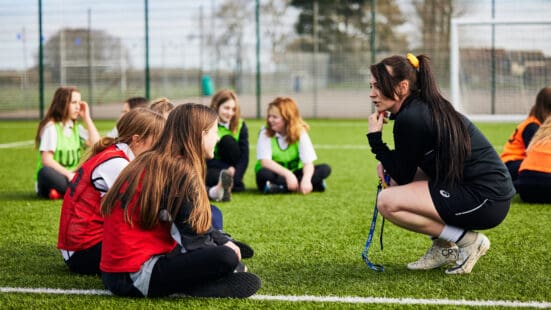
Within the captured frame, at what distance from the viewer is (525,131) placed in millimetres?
7523

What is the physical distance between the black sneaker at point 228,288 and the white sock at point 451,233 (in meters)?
1.23

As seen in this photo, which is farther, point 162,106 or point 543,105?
point 543,105

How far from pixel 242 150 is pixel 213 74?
13.3 metres

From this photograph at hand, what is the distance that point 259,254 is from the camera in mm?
4961

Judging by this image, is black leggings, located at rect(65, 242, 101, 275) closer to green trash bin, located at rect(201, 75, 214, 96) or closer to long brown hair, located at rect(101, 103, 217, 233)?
long brown hair, located at rect(101, 103, 217, 233)

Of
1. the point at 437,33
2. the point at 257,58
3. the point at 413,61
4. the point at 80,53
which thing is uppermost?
the point at 437,33

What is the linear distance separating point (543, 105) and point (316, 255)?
3.60 metres

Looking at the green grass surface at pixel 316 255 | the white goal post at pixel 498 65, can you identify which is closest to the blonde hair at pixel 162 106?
the green grass surface at pixel 316 255

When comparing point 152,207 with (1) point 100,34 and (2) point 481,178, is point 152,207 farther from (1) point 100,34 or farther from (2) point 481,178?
(1) point 100,34

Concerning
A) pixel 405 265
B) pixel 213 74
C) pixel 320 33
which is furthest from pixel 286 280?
pixel 213 74

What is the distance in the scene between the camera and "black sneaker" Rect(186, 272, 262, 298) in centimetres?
386

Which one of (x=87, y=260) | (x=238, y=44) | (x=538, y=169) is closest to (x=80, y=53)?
(x=238, y=44)

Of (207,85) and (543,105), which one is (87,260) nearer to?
(543,105)

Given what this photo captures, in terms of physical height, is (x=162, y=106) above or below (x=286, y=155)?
above
